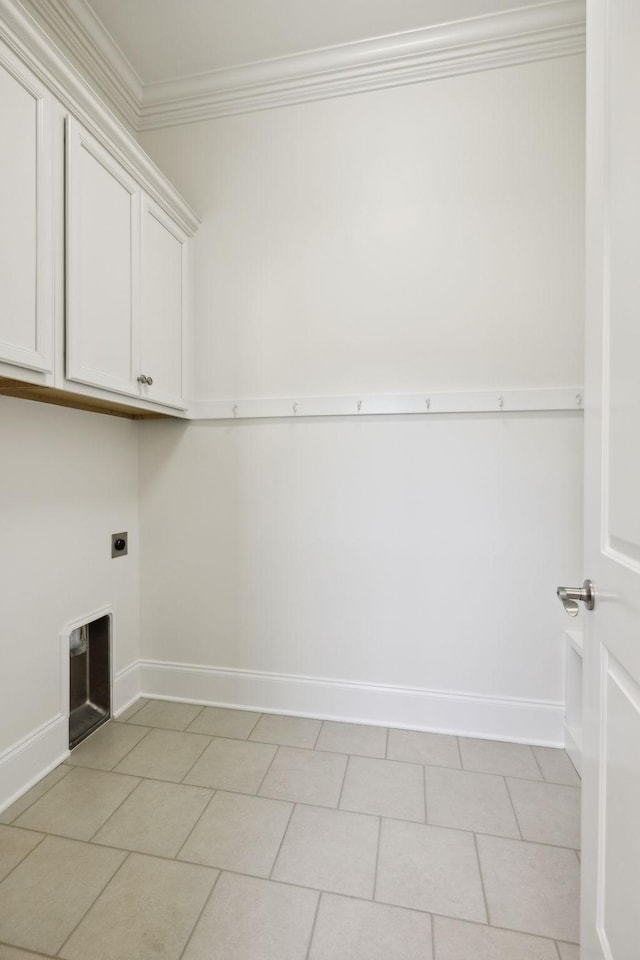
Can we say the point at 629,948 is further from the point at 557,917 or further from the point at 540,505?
the point at 540,505

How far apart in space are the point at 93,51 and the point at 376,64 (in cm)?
119

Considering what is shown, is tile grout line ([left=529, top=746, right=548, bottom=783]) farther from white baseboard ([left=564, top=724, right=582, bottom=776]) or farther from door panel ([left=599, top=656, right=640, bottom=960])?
door panel ([left=599, top=656, right=640, bottom=960])

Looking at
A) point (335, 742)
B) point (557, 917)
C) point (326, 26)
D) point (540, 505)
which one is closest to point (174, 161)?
point (326, 26)

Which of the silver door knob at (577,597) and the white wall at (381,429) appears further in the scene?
the white wall at (381,429)

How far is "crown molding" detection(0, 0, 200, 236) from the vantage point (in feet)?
3.82

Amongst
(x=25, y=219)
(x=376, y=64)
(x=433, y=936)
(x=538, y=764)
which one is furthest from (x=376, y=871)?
(x=376, y=64)

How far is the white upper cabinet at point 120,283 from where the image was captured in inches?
56.2

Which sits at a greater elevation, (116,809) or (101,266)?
(101,266)

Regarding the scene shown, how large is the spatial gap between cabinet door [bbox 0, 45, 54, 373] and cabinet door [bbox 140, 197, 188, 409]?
500 mm

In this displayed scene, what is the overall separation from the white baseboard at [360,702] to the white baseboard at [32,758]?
1.74 feet

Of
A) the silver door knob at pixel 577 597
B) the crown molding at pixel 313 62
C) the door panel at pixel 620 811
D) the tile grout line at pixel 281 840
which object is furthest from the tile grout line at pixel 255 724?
the crown molding at pixel 313 62

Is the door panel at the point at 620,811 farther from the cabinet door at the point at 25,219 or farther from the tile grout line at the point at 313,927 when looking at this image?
the cabinet door at the point at 25,219

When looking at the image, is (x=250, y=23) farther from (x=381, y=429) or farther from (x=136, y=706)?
(x=136, y=706)

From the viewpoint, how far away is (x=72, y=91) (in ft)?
4.47
